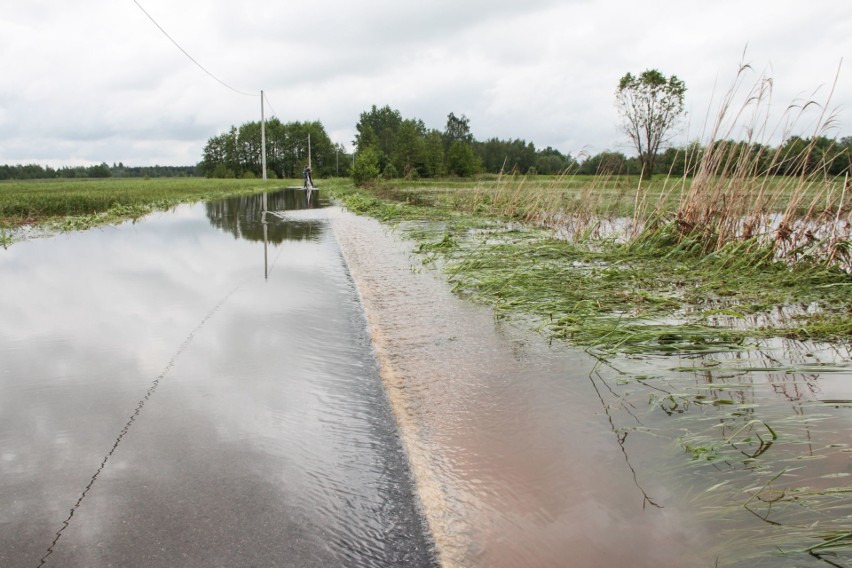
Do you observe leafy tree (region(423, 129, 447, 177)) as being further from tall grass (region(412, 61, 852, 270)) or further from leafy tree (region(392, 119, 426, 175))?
tall grass (region(412, 61, 852, 270))

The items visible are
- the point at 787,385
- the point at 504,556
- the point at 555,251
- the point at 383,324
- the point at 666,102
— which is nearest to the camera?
the point at 504,556

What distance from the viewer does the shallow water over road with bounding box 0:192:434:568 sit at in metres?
2.21

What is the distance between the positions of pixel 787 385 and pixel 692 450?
1328 mm

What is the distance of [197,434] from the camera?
307 centimetres

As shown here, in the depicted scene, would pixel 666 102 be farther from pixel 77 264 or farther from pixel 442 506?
pixel 442 506

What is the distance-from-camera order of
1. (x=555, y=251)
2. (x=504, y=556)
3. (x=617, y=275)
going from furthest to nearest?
(x=555, y=251) → (x=617, y=275) → (x=504, y=556)

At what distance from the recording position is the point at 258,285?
22.5 ft

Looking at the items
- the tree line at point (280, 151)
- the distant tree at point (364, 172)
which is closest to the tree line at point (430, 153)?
the distant tree at point (364, 172)

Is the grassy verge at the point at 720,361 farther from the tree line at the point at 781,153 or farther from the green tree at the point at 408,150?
the green tree at the point at 408,150

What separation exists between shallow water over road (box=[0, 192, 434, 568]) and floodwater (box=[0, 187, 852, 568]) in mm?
13

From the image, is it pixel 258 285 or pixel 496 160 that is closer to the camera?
pixel 258 285

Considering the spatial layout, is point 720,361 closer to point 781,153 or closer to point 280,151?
point 781,153

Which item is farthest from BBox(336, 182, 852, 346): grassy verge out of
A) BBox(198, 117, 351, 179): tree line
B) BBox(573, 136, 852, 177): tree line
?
BBox(198, 117, 351, 179): tree line

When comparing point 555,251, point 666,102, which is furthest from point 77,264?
point 666,102
